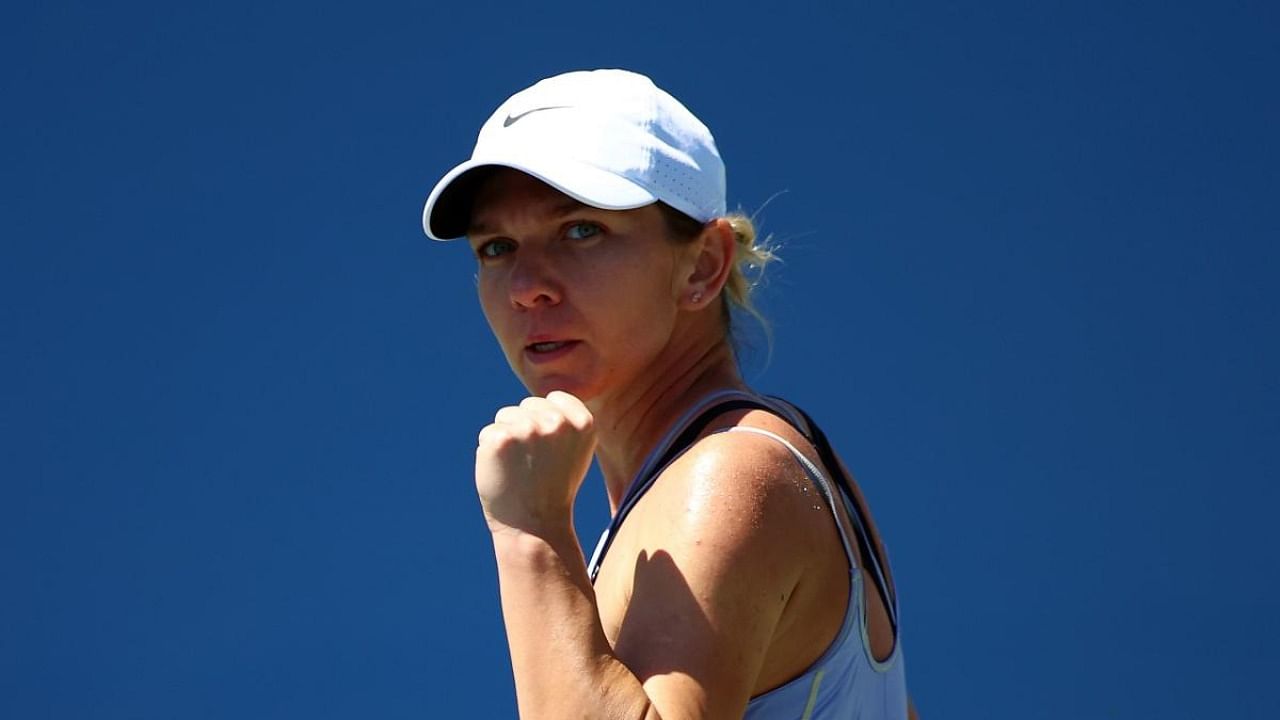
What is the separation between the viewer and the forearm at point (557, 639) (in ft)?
3.89

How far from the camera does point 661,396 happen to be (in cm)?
157

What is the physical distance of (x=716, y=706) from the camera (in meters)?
1.21

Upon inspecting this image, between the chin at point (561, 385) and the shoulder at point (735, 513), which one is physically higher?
the chin at point (561, 385)

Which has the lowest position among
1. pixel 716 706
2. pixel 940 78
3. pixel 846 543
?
pixel 716 706

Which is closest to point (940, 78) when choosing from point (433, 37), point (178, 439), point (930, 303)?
point (930, 303)

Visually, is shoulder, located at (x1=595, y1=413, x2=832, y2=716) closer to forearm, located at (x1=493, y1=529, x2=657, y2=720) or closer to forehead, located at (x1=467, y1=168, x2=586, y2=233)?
forearm, located at (x1=493, y1=529, x2=657, y2=720)

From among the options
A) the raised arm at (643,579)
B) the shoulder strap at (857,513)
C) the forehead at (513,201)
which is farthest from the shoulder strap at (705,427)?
the forehead at (513,201)

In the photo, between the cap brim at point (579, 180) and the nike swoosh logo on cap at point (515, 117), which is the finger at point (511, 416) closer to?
the cap brim at point (579, 180)

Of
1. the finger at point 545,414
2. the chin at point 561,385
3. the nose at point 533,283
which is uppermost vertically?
the nose at point 533,283

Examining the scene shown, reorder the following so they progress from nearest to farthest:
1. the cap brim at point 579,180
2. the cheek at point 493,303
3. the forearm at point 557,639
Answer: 1. the forearm at point 557,639
2. the cap brim at point 579,180
3. the cheek at point 493,303

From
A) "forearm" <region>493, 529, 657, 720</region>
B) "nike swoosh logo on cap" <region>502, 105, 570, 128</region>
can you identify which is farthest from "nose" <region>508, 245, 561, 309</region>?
"forearm" <region>493, 529, 657, 720</region>

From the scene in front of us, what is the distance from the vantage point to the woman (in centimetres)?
122

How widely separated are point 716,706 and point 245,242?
9.80 feet

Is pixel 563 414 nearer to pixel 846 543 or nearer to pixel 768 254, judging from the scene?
pixel 846 543
